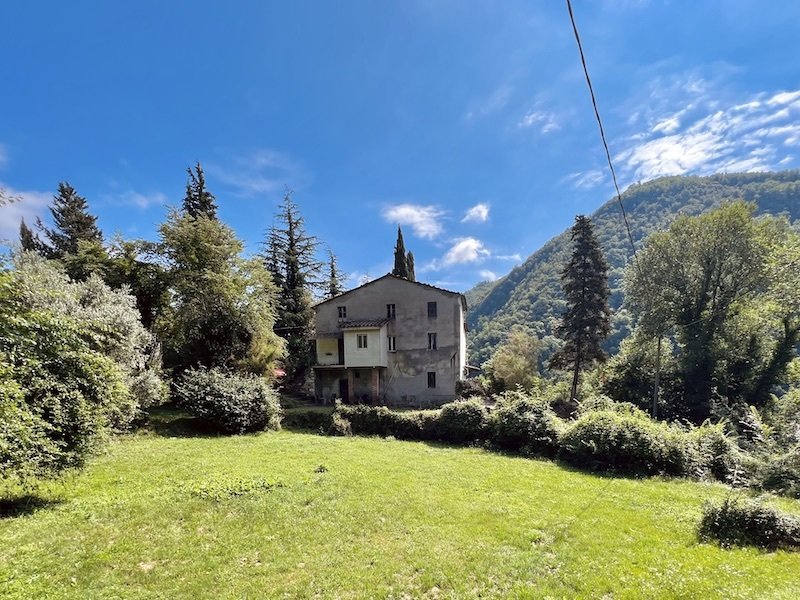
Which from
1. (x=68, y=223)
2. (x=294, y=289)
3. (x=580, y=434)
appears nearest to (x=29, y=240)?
(x=68, y=223)

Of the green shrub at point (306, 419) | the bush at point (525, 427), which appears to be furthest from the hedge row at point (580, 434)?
the green shrub at point (306, 419)

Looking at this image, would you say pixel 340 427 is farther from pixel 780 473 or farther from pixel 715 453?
pixel 780 473

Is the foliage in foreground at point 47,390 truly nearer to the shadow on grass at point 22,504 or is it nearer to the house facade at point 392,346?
the shadow on grass at point 22,504

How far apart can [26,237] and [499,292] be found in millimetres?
98079

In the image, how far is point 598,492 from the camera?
9.88m

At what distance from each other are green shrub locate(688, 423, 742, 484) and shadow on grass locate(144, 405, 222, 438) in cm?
1892

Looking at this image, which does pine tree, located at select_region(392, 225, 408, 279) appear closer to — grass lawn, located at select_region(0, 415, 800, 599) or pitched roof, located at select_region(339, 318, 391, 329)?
pitched roof, located at select_region(339, 318, 391, 329)

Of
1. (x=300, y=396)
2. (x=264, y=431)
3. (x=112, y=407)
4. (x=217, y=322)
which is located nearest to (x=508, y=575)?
(x=112, y=407)

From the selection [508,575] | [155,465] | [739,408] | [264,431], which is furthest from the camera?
[739,408]

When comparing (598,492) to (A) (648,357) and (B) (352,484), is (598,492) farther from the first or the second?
(A) (648,357)

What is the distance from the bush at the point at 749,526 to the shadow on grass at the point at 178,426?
17618mm

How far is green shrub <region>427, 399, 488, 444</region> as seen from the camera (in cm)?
1747

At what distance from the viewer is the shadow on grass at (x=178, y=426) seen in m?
17.4

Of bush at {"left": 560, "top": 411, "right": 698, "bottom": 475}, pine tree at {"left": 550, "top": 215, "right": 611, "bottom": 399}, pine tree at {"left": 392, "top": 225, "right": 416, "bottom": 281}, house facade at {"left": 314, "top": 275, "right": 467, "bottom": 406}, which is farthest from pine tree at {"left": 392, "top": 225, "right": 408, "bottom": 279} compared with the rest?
bush at {"left": 560, "top": 411, "right": 698, "bottom": 475}
